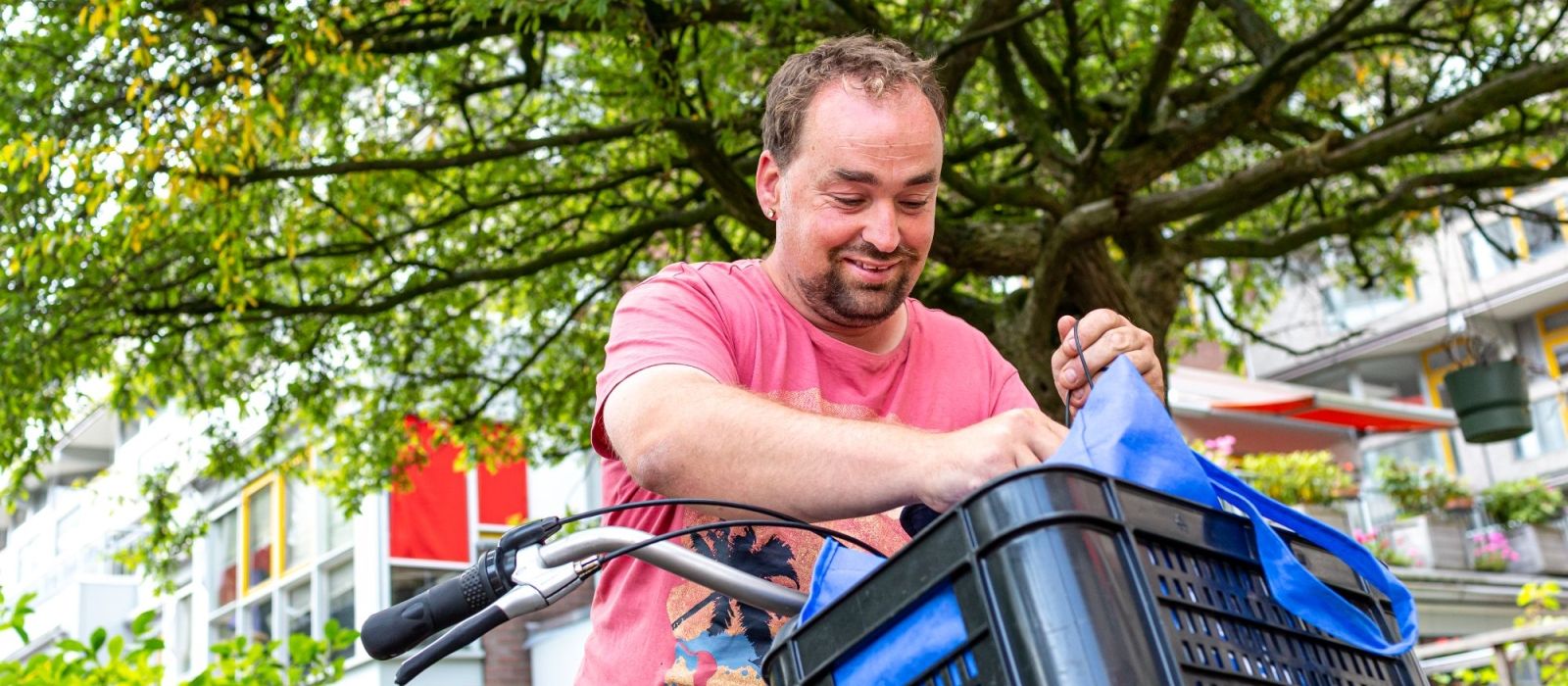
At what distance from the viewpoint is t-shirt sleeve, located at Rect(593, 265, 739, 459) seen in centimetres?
187

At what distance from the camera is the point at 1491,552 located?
22406 millimetres

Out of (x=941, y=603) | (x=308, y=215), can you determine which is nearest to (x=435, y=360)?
(x=308, y=215)

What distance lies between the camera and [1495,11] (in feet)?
28.0

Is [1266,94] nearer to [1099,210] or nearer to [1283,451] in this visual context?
[1099,210]

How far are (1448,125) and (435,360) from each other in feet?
20.1

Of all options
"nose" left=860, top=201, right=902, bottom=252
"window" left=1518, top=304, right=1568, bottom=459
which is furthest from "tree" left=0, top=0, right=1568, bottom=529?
"window" left=1518, top=304, right=1568, bottom=459

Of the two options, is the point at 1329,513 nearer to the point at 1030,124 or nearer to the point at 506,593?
the point at 1030,124

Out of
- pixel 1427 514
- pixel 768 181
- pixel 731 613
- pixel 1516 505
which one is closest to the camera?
pixel 731 613

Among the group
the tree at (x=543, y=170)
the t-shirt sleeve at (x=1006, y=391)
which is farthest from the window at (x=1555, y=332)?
the t-shirt sleeve at (x=1006, y=391)

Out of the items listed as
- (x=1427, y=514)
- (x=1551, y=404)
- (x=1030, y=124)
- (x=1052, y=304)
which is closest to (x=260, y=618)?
(x=1030, y=124)

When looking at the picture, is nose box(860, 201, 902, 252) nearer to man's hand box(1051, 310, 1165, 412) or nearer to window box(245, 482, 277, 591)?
man's hand box(1051, 310, 1165, 412)

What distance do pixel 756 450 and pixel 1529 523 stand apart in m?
25.2

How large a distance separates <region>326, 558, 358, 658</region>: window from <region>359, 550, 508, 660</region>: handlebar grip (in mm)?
13980

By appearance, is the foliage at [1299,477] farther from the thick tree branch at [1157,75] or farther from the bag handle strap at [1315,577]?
the bag handle strap at [1315,577]
